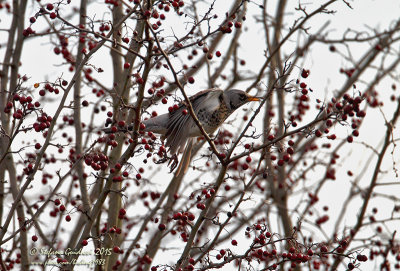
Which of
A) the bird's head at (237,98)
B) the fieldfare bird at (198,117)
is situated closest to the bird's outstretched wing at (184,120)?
the fieldfare bird at (198,117)

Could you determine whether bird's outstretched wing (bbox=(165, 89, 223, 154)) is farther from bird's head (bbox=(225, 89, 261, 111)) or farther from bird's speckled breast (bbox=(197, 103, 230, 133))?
bird's head (bbox=(225, 89, 261, 111))

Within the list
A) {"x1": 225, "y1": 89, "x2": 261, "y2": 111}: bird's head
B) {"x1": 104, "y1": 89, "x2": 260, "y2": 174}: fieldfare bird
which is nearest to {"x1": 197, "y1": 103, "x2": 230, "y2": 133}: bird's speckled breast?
{"x1": 104, "y1": 89, "x2": 260, "y2": 174}: fieldfare bird

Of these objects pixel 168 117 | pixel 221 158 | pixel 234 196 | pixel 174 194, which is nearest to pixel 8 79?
pixel 168 117

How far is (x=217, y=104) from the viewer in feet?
19.6

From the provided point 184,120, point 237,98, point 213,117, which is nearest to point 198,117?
point 213,117

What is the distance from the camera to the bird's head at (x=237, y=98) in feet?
20.2

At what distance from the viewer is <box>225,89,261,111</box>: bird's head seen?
6156 mm

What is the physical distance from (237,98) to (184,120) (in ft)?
3.75

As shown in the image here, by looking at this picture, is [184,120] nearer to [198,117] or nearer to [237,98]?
[198,117]

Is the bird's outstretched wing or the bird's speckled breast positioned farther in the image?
the bird's speckled breast

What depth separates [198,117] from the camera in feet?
19.4

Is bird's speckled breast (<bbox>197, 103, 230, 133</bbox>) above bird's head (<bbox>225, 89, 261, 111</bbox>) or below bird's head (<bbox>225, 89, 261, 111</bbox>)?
below

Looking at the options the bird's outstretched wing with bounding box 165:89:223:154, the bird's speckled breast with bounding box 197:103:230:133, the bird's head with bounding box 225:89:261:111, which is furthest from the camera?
the bird's head with bounding box 225:89:261:111

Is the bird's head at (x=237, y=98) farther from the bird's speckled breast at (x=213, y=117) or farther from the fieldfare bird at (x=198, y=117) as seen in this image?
the bird's speckled breast at (x=213, y=117)
